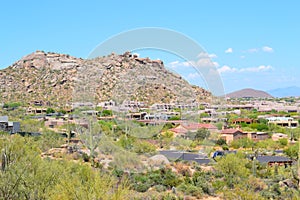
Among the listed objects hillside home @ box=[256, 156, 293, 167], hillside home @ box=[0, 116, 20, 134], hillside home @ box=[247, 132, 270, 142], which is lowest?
hillside home @ box=[256, 156, 293, 167]

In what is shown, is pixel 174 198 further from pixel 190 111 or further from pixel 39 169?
pixel 39 169

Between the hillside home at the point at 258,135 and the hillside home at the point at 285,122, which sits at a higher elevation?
the hillside home at the point at 285,122

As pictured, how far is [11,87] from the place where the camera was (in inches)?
2454

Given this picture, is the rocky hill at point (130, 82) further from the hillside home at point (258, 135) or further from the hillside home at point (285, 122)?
the hillside home at point (285, 122)

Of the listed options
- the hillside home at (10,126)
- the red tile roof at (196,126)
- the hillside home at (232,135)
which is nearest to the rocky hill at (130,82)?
the red tile roof at (196,126)

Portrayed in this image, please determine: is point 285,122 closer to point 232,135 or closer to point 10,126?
point 232,135

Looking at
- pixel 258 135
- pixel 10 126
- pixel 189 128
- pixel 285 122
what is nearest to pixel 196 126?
pixel 189 128

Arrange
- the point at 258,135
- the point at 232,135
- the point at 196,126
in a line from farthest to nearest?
1. the point at 258,135
2. the point at 232,135
3. the point at 196,126

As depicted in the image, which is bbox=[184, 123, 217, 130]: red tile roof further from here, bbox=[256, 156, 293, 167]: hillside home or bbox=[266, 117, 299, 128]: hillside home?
bbox=[266, 117, 299, 128]: hillside home

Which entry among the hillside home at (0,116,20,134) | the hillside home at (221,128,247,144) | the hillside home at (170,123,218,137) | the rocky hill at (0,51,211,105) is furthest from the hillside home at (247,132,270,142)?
the hillside home at (170,123,218,137)

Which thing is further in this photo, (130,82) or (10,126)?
(10,126)

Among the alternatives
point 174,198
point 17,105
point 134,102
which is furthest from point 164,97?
point 17,105

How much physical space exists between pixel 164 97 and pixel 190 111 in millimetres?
3318

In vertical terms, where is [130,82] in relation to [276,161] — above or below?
above
